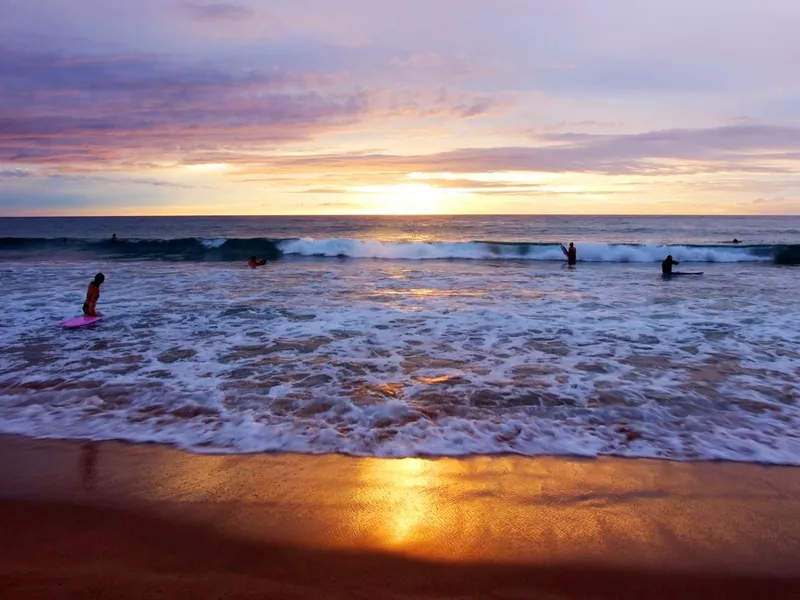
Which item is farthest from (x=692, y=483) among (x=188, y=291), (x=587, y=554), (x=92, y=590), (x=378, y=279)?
(x=378, y=279)

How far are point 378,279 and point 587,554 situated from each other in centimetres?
1670

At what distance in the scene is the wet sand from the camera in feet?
10.1

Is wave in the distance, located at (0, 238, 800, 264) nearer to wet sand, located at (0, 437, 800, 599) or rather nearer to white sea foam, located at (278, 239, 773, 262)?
white sea foam, located at (278, 239, 773, 262)

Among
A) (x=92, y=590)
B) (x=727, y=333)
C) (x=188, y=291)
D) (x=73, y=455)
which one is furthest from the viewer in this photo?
(x=188, y=291)

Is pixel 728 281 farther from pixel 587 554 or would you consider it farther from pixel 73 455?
pixel 73 455

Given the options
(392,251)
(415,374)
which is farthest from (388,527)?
(392,251)

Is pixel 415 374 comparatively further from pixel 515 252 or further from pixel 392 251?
pixel 515 252

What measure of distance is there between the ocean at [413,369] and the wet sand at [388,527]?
1.47ft

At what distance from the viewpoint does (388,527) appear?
143 inches

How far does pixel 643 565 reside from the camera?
325cm

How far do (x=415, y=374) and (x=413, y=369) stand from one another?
0.26 m

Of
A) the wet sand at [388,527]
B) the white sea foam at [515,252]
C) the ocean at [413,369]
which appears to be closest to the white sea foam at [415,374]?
the ocean at [413,369]

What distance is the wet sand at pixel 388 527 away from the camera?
3.07m

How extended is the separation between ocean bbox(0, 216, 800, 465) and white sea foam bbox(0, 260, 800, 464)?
0.10 feet
